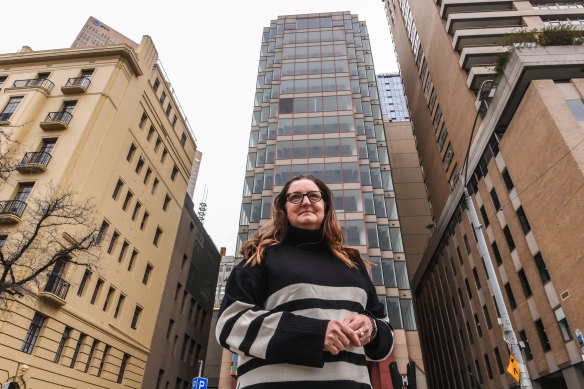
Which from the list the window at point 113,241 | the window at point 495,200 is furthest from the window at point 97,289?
the window at point 495,200

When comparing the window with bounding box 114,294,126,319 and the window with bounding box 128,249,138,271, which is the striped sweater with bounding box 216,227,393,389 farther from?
the window with bounding box 128,249,138,271

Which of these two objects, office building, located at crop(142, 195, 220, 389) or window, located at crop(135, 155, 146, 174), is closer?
window, located at crop(135, 155, 146, 174)

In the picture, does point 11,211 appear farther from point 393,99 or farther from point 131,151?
point 393,99

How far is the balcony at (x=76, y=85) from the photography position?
2731 centimetres

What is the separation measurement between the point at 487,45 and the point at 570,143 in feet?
Answer: 66.0

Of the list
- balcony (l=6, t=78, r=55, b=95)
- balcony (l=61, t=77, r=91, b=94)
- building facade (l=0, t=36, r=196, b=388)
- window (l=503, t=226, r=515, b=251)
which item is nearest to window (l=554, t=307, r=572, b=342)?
window (l=503, t=226, r=515, b=251)

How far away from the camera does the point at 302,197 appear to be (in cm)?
287

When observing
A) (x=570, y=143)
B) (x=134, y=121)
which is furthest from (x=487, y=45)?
(x=134, y=121)

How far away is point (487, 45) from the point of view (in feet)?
121

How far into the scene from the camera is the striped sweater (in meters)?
2.00

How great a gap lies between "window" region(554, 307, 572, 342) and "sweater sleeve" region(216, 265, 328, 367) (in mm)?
25551

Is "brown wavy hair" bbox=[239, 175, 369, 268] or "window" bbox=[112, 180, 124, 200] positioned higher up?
"window" bbox=[112, 180, 124, 200]

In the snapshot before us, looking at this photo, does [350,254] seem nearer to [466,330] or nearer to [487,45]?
[466,330]

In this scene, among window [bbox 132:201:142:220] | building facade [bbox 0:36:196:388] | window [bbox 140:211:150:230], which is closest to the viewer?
building facade [bbox 0:36:196:388]
